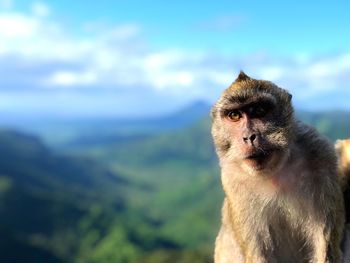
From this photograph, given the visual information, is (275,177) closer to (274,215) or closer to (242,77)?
(274,215)

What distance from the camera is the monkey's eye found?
7.12 metres

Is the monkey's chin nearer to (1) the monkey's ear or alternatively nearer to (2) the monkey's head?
(2) the monkey's head

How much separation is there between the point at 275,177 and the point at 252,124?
0.77 m

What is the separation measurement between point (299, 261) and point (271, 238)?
47 cm

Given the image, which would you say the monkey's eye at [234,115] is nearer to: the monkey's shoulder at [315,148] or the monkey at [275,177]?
the monkey at [275,177]

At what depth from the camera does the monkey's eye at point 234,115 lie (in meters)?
7.12

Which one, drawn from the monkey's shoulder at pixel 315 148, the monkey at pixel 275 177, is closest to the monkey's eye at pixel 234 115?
the monkey at pixel 275 177

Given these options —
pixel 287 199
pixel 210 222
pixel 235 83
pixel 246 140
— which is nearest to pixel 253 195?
pixel 287 199

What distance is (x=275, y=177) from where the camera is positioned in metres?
7.09

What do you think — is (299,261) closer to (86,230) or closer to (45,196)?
(86,230)

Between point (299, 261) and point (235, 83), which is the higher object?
point (235, 83)

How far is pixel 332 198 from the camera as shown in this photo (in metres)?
6.86

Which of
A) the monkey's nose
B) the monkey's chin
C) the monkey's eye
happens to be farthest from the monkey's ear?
the monkey's chin

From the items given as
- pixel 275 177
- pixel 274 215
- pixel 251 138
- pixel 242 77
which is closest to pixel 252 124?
pixel 251 138
